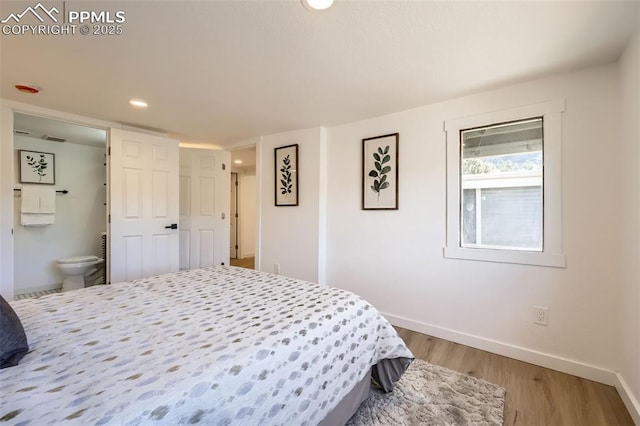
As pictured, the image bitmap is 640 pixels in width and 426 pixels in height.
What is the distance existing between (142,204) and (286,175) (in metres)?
1.77

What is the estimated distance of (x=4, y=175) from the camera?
240 centimetres

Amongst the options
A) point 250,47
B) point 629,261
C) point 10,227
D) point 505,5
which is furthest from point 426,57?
point 10,227

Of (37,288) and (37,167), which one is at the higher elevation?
(37,167)

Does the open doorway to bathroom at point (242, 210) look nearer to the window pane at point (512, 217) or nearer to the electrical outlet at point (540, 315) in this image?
the window pane at point (512, 217)

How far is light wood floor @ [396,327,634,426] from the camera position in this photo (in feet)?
4.93

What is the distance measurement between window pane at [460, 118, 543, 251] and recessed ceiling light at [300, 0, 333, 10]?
1.69 m

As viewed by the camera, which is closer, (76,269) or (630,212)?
(630,212)

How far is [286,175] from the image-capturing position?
3.50 meters

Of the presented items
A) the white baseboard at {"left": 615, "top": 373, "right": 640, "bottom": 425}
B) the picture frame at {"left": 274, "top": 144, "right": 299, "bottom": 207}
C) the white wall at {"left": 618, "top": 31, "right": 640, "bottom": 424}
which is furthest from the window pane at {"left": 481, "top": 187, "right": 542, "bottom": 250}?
the picture frame at {"left": 274, "top": 144, "right": 299, "bottom": 207}

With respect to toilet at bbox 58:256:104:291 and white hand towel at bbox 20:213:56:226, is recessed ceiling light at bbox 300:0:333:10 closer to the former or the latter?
toilet at bbox 58:256:104:291

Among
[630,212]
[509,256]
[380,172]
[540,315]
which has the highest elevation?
[380,172]

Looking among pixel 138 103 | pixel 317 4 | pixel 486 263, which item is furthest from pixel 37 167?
pixel 486 263

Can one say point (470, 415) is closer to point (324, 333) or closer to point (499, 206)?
point (324, 333)

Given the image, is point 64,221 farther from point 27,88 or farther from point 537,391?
point 537,391
